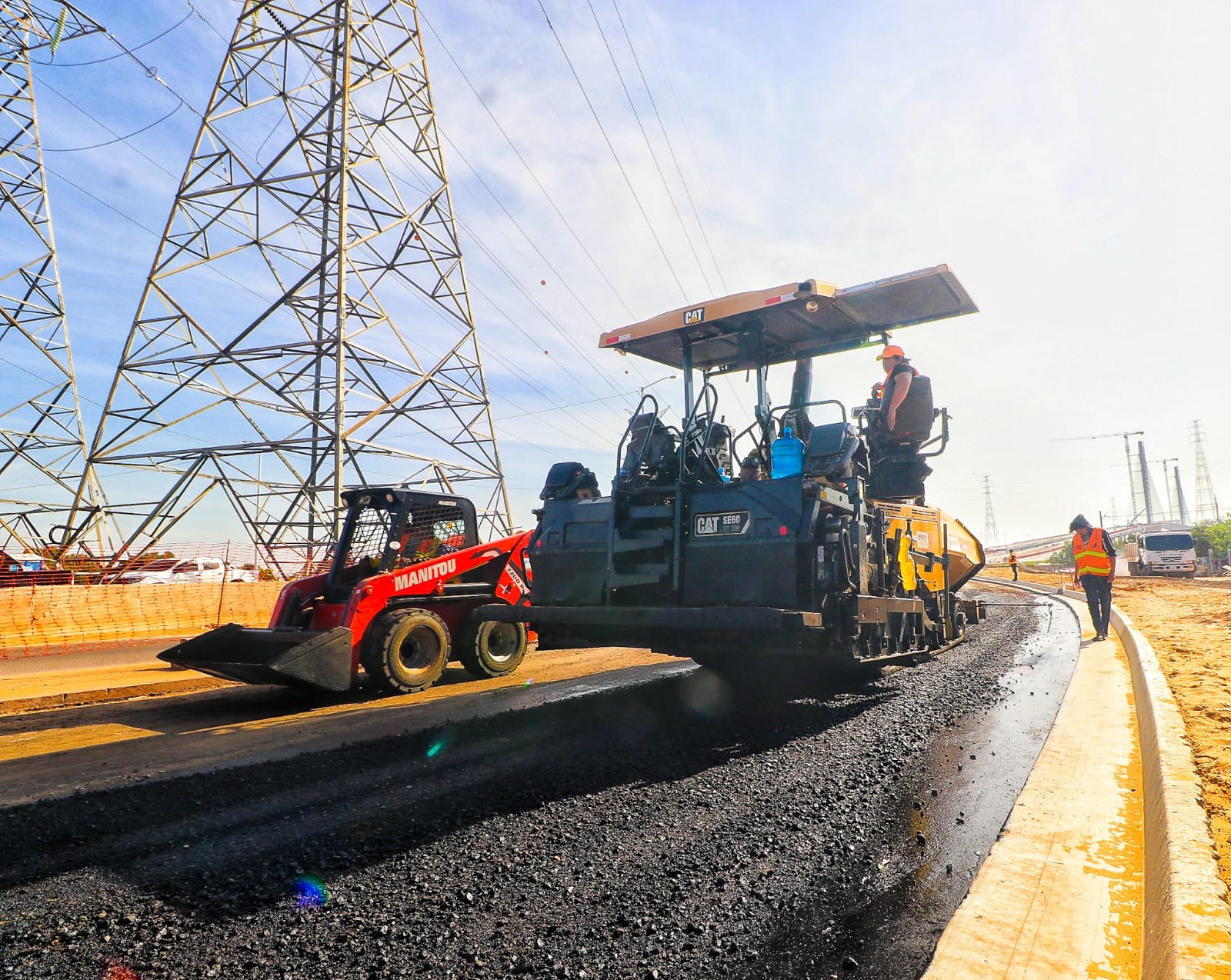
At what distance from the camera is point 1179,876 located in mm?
2211

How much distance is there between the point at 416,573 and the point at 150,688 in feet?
10.4

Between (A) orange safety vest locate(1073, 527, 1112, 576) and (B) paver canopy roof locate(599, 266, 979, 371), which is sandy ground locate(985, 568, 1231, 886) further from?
(B) paver canopy roof locate(599, 266, 979, 371)

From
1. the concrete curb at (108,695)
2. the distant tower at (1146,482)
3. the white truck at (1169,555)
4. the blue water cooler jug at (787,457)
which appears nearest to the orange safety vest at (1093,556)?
the blue water cooler jug at (787,457)

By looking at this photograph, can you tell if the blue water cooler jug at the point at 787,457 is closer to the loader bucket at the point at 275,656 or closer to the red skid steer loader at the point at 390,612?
the red skid steer loader at the point at 390,612

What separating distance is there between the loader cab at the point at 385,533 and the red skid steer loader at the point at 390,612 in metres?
0.01

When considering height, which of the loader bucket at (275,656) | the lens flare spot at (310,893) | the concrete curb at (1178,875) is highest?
the loader bucket at (275,656)

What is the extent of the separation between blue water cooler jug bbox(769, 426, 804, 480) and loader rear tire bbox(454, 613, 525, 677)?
3.42m

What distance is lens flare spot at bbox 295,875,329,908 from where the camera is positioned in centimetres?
250

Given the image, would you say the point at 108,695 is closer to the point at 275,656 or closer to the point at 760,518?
the point at 275,656

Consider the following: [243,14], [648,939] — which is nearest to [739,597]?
[648,939]

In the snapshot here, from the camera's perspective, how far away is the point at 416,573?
24.2 ft

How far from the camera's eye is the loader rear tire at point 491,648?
784 centimetres

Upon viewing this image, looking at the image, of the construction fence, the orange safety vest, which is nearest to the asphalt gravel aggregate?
the orange safety vest

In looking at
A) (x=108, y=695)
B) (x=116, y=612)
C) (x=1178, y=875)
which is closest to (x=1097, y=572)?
(x=1178, y=875)
